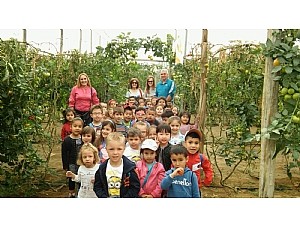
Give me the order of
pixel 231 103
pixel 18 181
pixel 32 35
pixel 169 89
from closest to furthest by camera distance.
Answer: pixel 18 181 < pixel 231 103 < pixel 169 89 < pixel 32 35

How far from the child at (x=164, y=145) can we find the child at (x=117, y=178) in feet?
2.01

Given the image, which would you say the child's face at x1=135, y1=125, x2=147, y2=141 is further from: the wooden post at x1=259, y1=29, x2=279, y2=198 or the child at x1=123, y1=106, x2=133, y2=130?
the wooden post at x1=259, y1=29, x2=279, y2=198

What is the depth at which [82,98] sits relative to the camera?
4910 millimetres

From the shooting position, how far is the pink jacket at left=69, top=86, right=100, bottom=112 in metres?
4.89

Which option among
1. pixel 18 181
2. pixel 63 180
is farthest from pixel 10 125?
pixel 63 180

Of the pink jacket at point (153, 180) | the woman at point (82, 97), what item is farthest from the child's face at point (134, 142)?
the woman at point (82, 97)

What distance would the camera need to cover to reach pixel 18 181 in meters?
3.64

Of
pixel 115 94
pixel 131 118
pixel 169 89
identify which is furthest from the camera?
pixel 115 94

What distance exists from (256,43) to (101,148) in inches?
69.4

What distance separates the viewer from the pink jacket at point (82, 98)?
489 cm

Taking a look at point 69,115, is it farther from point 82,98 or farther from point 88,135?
point 88,135

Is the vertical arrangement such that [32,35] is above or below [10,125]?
above

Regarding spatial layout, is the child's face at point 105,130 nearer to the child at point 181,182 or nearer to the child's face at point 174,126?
the child's face at point 174,126

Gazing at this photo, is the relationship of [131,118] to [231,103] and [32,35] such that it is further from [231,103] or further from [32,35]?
[32,35]
